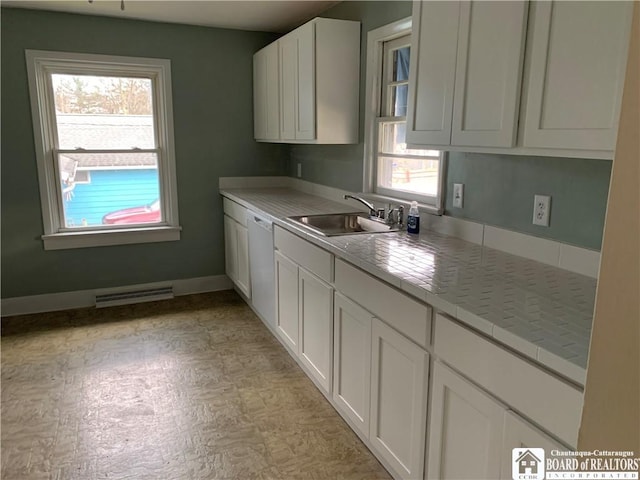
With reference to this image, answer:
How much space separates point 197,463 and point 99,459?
0.44 metres

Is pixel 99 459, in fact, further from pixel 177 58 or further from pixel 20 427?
pixel 177 58

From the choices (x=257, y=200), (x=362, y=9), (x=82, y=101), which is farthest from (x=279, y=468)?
(x=82, y=101)

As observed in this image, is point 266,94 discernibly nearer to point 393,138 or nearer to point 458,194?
point 393,138

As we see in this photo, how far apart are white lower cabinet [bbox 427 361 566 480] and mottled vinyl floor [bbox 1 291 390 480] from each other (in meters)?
0.57

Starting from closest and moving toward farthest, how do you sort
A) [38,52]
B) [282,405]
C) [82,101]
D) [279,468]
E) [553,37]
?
[553,37]
[279,468]
[282,405]
[38,52]
[82,101]

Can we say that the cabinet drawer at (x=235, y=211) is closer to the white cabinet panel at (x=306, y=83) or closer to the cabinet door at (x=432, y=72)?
the white cabinet panel at (x=306, y=83)

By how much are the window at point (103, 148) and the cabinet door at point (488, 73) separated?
9.48 feet

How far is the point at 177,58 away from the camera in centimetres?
400

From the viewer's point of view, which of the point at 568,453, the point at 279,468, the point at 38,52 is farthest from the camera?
the point at 38,52

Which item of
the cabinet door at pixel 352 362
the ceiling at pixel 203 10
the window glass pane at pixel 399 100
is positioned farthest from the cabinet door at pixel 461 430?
the ceiling at pixel 203 10

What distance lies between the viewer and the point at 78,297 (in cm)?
404

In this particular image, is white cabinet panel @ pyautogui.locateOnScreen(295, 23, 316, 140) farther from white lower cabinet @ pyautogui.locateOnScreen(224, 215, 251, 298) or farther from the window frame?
white lower cabinet @ pyautogui.locateOnScreen(224, 215, 251, 298)

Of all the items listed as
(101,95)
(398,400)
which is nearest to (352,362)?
(398,400)

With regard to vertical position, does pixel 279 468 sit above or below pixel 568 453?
below
